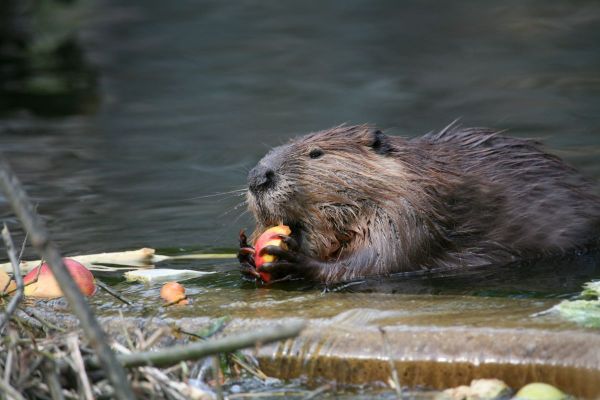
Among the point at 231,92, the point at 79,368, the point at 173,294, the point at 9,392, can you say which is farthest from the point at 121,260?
the point at 231,92

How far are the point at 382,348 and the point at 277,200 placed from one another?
5.04 ft

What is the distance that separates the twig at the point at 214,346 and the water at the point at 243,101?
112 cm

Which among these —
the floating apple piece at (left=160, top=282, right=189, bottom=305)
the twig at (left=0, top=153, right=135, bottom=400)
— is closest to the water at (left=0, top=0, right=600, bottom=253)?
the floating apple piece at (left=160, top=282, right=189, bottom=305)

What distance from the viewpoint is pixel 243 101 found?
10812mm

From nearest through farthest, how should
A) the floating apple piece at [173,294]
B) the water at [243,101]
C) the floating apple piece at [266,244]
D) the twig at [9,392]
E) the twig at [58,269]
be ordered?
the twig at [58,269]
the twig at [9,392]
the floating apple piece at [173,294]
the floating apple piece at [266,244]
the water at [243,101]

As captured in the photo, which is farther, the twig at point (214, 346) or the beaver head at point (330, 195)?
the beaver head at point (330, 195)

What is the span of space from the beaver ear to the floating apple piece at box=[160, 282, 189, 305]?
49.6 inches

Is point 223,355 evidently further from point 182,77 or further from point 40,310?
point 182,77

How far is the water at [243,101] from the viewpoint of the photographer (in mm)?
6090

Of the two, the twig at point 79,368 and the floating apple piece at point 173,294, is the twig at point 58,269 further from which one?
the floating apple piece at point 173,294

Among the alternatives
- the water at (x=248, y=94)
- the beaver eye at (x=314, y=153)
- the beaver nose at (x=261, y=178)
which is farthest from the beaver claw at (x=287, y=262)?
the water at (x=248, y=94)

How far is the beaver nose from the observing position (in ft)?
15.5

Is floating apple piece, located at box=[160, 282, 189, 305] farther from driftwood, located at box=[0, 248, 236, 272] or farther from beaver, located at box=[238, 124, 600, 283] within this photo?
driftwood, located at box=[0, 248, 236, 272]

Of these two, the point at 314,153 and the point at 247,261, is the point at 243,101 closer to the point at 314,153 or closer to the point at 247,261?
the point at 314,153
